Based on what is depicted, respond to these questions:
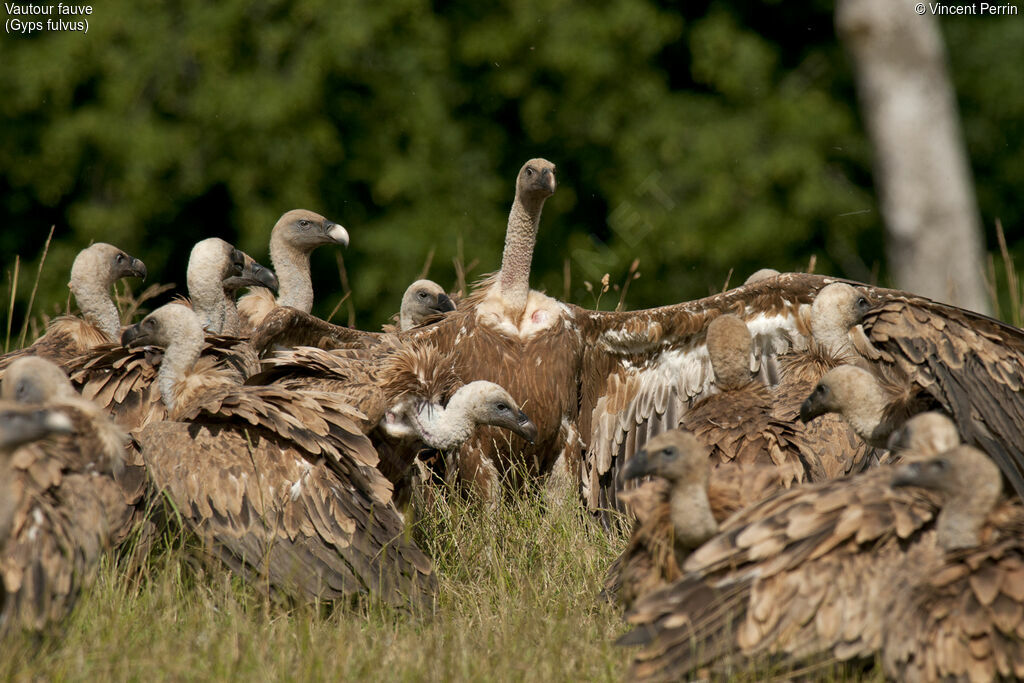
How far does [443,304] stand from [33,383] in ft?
10.8

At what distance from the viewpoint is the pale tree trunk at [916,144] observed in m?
9.26

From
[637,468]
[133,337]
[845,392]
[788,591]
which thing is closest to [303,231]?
Answer: [133,337]

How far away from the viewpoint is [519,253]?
661 centimetres

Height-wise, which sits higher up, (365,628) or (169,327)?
(169,327)

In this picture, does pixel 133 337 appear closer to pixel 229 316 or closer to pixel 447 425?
pixel 447 425

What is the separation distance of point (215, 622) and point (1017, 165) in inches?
511

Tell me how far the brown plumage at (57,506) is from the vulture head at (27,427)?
0.05 metres

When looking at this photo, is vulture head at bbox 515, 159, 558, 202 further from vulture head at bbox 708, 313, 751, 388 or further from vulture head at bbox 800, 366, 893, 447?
vulture head at bbox 800, 366, 893, 447

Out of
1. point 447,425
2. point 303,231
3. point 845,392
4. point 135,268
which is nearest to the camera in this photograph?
point 845,392

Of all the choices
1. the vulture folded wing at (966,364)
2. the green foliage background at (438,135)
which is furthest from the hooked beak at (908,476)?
the green foliage background at (438,135)

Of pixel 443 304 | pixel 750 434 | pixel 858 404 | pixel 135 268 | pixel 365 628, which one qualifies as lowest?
pixel 365 628

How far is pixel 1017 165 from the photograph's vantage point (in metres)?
14.9

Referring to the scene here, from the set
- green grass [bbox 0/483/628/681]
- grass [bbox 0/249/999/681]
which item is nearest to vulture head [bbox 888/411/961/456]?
grass [bbox 0/249/999/681]

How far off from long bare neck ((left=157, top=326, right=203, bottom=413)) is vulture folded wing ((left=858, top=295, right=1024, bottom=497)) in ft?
9.08
